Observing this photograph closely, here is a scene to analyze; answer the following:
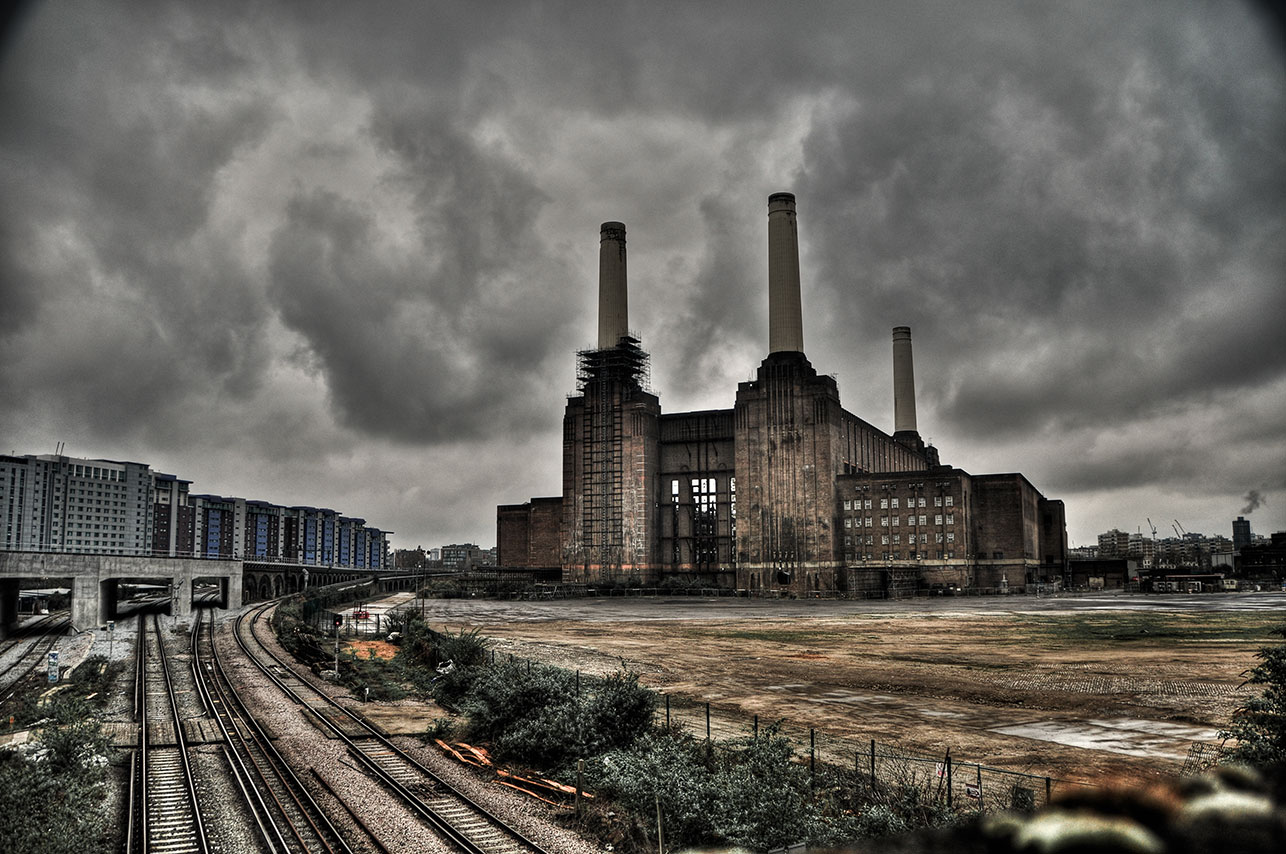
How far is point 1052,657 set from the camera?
141ft

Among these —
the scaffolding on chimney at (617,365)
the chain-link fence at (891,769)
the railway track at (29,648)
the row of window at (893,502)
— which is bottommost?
the railway track at (29,648)

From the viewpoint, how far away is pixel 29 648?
52.1m

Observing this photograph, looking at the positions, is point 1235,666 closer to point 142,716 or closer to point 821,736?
point 821,736

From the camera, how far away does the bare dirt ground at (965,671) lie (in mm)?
24641

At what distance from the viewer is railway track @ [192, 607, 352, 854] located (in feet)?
55.9

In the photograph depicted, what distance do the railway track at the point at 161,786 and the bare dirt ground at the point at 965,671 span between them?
49.2ft

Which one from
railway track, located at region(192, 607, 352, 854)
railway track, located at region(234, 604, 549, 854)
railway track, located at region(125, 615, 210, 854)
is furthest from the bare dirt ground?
railway track, located at region(125, 615, 210, 854)

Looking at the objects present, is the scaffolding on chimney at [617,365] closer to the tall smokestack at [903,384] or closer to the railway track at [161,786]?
the tall smokestack at [903,384]

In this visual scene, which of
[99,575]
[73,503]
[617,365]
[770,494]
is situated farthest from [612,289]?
[73,503]

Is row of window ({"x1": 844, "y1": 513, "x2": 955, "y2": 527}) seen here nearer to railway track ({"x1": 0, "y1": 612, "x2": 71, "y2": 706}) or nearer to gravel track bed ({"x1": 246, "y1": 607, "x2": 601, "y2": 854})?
railway track ({"x1": 0, "y1": 612, "x2": 71, "y2": 706})

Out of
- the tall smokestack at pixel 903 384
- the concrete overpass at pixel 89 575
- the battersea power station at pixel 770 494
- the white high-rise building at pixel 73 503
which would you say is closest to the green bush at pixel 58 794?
the concrete overpass at pixel 89 575

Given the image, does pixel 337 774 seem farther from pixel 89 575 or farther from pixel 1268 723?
pixel 89 575

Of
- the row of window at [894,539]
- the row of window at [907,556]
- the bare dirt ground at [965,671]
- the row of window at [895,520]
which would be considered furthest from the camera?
the row of window at [895,520]

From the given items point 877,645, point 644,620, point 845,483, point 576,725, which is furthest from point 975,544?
point 576,725
